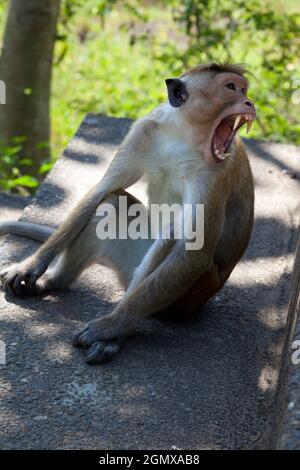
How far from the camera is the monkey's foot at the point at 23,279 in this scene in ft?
12.7

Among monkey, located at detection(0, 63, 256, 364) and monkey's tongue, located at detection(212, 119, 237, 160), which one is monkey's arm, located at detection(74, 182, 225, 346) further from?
monkey's tongue, located at detection(212, 119, 237, 160)

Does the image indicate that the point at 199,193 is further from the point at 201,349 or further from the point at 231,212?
the point at 201,349

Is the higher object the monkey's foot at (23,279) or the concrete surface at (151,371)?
the monkey's foot at (23,279)

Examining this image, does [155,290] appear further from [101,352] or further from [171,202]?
[171,202]

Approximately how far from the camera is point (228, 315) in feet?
13.3

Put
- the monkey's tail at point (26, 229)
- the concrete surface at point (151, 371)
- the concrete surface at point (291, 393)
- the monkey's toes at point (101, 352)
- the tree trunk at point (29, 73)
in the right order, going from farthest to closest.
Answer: the tree trunk at point (29, 73)
the monkey's tail at point (26, 229)
the monkey's toes at point (101, 352)
the concrete surface at point (151, 371)
the concrete surface at point (291, 393)

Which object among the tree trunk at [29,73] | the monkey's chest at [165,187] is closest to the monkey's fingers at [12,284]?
the monkey's chest at [165,187]

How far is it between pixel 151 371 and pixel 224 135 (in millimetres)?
1068

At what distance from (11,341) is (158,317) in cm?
71

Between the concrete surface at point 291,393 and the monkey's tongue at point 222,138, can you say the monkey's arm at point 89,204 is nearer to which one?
the monkey's tongue at point 222,138

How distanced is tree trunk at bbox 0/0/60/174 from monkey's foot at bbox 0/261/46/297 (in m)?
3.23

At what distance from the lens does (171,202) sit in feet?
12.7

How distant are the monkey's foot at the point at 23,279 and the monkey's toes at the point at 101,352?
0.57 m

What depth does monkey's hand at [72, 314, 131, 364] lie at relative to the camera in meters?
3.48
